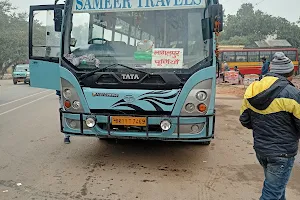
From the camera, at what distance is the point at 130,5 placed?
526 cm

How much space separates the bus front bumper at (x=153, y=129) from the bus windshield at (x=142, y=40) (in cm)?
75

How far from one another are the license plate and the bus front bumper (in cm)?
5

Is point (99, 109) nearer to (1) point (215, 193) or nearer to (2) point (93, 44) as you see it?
(2) point (93, 44)

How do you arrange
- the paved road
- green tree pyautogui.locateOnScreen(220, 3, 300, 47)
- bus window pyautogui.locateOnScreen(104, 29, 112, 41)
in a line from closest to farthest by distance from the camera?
the paved road
bus window pyautogui.locateOnScreen(104, 29, 112, 41)
green tree pyautogui.locateOnScreen(220, 3, 300, 47)

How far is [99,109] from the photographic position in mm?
5090

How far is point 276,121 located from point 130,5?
3165 millimetres

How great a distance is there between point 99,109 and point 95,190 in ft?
4.10

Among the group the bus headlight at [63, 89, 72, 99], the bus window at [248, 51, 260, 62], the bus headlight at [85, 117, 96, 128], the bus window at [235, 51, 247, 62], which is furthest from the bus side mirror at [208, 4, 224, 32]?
the bus window at [248, 51, 260, 62]

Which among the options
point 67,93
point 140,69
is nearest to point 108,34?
point 140,69

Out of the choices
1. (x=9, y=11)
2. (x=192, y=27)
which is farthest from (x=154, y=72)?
(x=9, y=11)

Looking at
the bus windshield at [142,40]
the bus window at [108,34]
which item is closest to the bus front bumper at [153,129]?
the bus windshield at [142,40]

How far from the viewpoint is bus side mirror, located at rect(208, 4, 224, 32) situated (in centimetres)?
493

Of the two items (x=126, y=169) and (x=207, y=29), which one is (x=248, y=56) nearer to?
(x=207, y=29)

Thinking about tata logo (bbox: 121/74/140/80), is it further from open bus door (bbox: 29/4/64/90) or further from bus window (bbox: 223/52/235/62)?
bus window (bbox: 223/52/235/62)
